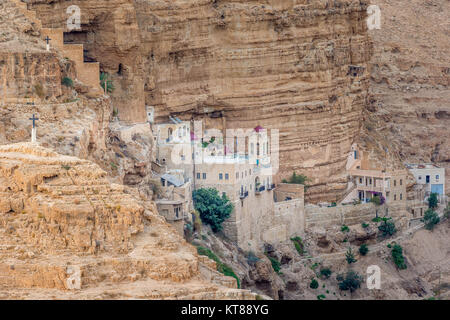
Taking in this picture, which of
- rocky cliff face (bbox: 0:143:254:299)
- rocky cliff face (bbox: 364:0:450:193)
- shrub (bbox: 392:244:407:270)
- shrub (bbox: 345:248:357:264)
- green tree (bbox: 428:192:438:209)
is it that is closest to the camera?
rocky cliff face (bbox: 0:143:254:299)

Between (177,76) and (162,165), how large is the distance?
570 centimetres

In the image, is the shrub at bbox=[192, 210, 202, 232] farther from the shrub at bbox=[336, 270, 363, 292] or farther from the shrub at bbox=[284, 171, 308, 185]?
the shrub at bbox=[284, 171, 308, 185]

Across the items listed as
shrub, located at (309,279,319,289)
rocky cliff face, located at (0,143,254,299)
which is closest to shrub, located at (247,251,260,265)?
shrub, located at (309,279,319,289)

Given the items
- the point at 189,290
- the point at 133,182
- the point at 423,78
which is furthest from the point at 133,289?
the point at 423,78

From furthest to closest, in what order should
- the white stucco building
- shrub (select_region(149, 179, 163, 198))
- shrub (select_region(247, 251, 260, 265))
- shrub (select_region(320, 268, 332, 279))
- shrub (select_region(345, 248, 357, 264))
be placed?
the white stucco building, shrub (select_region(345, 248, 357, 264)), shrub (select_region(320, 268, 332, 279)), shrub (select_region(247, 251, 260, 265)), shrub (select_region(149, 179, 163, 198))

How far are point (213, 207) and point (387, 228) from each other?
10.9 metres

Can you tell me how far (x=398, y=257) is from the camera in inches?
2288

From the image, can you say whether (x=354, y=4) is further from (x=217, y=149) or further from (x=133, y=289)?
(x=133, y=289)

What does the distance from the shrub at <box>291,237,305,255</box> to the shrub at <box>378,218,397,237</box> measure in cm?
469

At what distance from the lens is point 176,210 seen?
158 feet

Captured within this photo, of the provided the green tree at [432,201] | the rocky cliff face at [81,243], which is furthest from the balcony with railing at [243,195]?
the rocky cliff face at [81,243]

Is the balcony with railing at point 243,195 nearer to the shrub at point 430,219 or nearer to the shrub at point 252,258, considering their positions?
the shrub at point 252,258

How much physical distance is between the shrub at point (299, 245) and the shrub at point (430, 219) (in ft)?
23.3

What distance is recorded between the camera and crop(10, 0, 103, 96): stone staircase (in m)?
48.2
